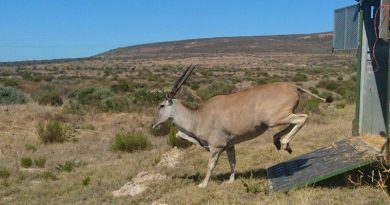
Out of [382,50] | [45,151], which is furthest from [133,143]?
[382,50]

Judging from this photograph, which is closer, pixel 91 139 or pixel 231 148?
pixel 231 148

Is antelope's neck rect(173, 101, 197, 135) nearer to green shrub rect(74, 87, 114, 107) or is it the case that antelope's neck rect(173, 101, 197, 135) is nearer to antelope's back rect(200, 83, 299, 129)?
antelope's back rect(200, 83, 299, 129)

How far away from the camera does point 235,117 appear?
33.4 ft

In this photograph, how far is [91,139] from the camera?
1869cm

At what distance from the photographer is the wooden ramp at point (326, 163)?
29.4 feet

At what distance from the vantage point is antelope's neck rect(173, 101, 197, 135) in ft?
34.9

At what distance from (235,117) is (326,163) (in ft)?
6.09

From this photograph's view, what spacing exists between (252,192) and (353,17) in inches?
176

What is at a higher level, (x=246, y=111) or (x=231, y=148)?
(x=246, y=111)

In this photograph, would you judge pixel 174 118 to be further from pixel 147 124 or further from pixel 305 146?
pixel 147 124

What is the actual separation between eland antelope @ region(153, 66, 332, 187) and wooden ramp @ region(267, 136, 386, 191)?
57 cm

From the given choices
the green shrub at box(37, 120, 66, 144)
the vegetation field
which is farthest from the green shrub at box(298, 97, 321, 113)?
the green shrub at box(37, 120, 66, 144)

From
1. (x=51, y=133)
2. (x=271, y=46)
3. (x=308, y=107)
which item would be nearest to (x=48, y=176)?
(x=51, y=133)

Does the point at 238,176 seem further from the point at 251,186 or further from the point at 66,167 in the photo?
the point at 66,167
